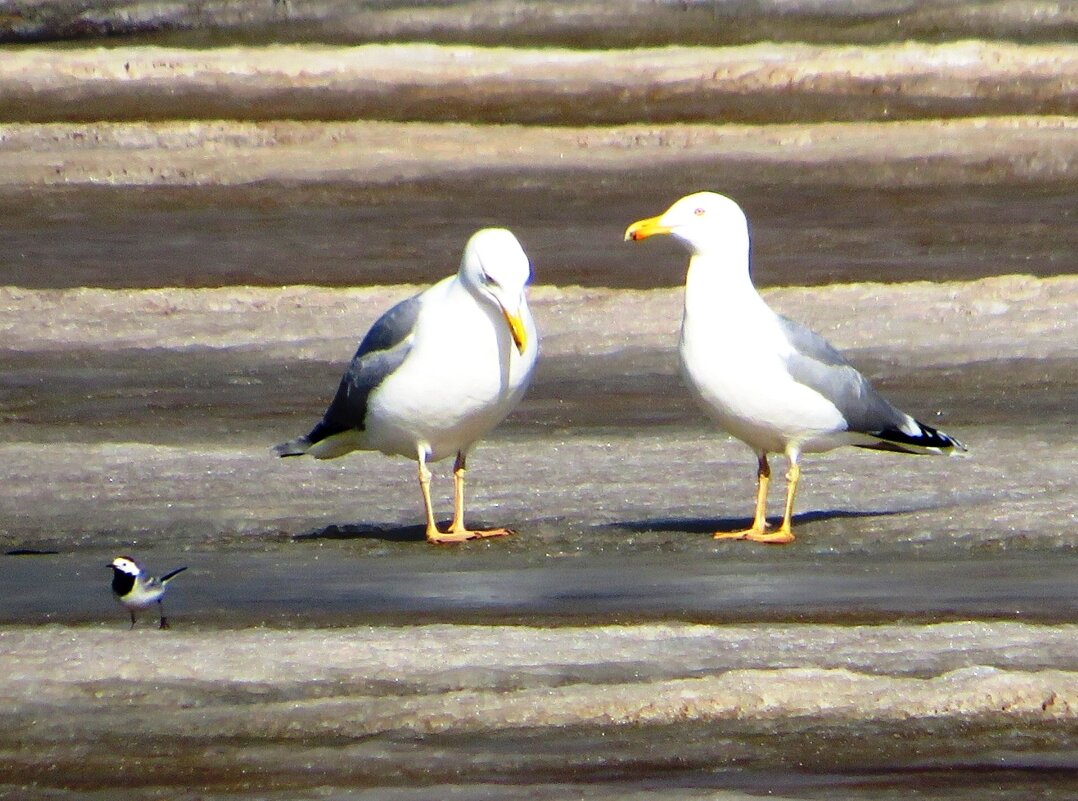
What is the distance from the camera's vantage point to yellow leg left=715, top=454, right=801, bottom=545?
24.9ft

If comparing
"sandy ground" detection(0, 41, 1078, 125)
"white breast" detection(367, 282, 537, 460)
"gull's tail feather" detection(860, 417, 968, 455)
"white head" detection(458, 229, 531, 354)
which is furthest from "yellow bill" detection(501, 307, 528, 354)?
"sandy ground" detection(0, 41, 1078, 125)

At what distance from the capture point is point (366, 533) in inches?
312

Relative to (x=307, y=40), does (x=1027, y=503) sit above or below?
below

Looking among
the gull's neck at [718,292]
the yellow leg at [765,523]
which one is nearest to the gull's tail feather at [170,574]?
the yellow leg at [765,523]

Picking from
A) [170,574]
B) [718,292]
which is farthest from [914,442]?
[170,574]

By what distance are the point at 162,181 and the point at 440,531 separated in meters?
5.79

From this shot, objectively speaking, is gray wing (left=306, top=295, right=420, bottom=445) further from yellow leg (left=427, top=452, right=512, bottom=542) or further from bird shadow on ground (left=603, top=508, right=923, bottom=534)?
bird shadow on ground (left=603, top=508, right=923, bottom=534)

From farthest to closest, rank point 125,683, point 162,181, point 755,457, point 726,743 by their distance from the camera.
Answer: point 162,181 → point 755,457 → point 125,683 → point 726,743

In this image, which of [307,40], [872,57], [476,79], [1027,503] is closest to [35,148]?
[307,40]

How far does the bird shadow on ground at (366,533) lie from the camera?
7.82m

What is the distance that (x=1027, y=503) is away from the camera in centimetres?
798

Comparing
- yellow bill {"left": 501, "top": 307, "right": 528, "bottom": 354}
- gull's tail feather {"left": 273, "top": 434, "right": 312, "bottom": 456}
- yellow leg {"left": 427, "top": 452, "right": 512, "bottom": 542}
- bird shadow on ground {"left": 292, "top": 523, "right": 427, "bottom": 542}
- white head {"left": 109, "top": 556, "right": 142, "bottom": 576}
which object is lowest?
bird shadow on ground {"left": 292, "top": 523, "right": 427, "bottom": 542}

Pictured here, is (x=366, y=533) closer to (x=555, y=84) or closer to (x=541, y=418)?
(x=541, y=418)

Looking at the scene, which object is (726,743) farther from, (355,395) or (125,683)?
(355,395)
